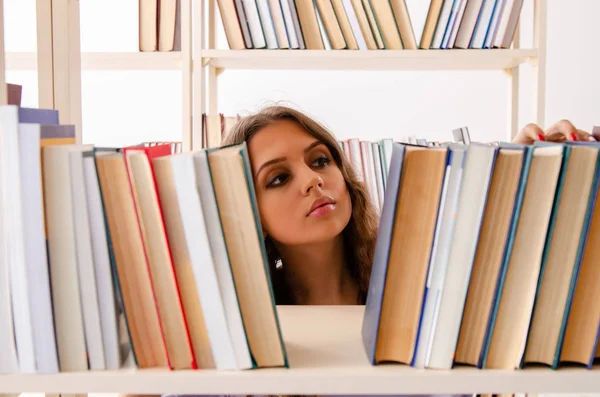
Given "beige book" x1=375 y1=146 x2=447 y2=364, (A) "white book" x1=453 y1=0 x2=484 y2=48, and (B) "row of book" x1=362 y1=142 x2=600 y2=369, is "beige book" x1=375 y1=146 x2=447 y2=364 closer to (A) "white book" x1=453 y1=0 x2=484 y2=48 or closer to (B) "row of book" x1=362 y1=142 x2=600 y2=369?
(B) "row of book" x1=362 y1=142 x2=600 y2=369

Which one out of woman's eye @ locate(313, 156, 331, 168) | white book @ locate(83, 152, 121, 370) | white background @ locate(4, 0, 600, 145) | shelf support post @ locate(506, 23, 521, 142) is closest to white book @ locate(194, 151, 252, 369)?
white book @ locate(83, 152, 121, 370)

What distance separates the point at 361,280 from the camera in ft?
4.53

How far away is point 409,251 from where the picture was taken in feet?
1.80

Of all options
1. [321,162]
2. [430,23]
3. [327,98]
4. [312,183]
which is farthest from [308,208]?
[327,98]

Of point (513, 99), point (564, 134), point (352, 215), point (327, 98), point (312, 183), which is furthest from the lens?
point (327, 98)

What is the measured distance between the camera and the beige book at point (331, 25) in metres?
1.62

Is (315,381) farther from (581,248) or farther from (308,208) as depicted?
(308,208)

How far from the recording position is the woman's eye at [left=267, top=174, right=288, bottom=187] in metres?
1.15

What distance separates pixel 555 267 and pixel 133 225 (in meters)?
0.44

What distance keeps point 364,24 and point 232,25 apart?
411 millimetres

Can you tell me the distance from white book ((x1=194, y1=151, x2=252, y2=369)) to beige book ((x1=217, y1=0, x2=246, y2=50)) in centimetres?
120

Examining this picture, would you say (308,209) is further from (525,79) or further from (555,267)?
(525,79)

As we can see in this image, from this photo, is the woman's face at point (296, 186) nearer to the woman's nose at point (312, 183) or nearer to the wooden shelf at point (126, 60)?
the woman's nose at point (312, 183)

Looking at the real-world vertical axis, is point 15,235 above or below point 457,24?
below
